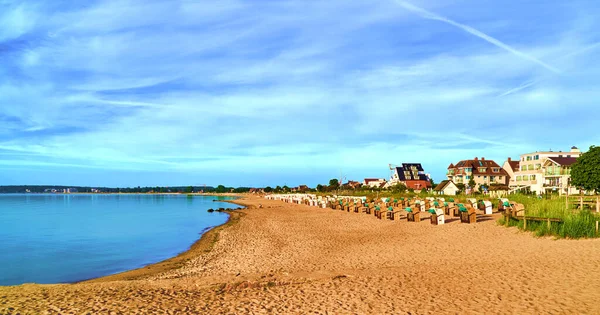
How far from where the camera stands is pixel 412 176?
270 ft

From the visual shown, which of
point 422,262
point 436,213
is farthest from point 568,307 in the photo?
point 436,213

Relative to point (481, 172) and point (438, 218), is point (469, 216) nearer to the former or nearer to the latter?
point (438, 218)

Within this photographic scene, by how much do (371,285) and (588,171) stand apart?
4222cm

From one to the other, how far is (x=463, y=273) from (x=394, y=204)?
24.8 m

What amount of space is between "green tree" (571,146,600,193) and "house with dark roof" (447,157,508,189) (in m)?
28.1

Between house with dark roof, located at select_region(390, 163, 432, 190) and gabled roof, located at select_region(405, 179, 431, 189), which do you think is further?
house with dark roof, located at select_region(390, 163, 432, 190)

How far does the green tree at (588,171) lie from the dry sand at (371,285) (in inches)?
1292

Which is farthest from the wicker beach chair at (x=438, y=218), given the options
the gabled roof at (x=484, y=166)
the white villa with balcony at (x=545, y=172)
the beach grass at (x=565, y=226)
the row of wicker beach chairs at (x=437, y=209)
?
the gabled roof at (x=484, y=166)

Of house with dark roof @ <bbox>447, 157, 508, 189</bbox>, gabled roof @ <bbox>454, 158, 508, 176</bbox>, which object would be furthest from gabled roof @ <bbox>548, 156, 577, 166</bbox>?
gabled roof @ <bbox>454, 158, 508, 176</bbox>

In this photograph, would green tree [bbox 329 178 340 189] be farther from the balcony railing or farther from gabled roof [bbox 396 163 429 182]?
the balcony railing

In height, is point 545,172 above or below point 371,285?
above

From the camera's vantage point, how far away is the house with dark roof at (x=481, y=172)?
7219 centimetres

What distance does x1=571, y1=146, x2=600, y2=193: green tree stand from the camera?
40.4 meters

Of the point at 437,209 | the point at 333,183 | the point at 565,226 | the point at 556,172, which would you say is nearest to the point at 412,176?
the point at 333,183
